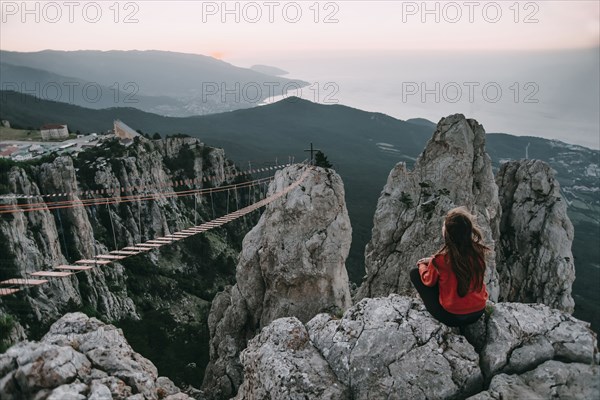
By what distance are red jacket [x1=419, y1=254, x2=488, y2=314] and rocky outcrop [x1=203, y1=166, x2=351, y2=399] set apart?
626 inches

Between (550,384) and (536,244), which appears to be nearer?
(550,384)

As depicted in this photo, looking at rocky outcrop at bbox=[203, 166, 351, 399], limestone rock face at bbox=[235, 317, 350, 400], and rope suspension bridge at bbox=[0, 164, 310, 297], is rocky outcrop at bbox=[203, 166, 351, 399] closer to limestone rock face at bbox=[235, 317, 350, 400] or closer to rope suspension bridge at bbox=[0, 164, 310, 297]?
rope suspension bridge at bbox=[0, 164, 310, 297]

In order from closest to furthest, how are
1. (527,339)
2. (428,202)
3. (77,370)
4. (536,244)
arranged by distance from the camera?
(77,370), (527,339), (428,202), (536,244)

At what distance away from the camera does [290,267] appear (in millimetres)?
25469

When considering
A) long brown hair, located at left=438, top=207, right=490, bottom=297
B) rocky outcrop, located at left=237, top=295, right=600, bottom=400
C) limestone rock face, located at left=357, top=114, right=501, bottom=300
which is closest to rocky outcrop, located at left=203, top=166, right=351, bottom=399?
limestone rock face, located at left=357, top=114, right=501, bottom=300

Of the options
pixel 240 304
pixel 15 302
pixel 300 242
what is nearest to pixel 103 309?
pixel 15 302

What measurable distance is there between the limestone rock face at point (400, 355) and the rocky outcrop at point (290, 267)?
1458 cm

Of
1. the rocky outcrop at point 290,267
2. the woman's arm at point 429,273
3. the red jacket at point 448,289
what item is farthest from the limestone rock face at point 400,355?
the rocky outcrop at point 290,267

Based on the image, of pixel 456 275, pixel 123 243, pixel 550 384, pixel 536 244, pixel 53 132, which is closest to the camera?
pixel 550 384

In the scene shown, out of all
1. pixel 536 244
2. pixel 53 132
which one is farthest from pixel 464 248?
pixel 53 132

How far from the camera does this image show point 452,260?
354 inches

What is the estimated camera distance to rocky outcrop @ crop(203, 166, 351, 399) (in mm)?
25375

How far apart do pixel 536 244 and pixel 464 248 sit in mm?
32228

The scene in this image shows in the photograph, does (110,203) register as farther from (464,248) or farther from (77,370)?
(464,248)
